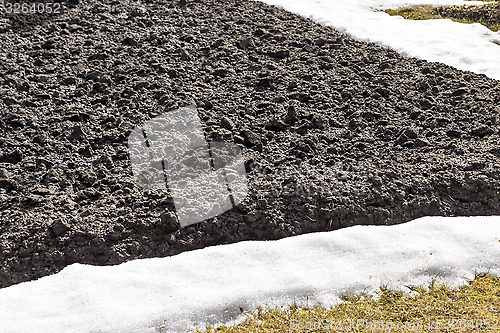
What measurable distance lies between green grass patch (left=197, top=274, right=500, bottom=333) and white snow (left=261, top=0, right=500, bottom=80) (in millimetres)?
2842

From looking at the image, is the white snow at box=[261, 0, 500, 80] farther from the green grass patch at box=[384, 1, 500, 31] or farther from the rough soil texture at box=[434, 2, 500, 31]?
the rough soil texture at box=[434, 2, 500, 31]

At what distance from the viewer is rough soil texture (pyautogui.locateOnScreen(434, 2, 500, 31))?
19.8ft

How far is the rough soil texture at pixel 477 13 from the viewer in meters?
6.03

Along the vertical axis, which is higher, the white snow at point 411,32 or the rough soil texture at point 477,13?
the rough soil texture at point 477,13

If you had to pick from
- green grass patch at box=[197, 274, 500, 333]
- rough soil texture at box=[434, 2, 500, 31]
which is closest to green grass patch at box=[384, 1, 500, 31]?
rough soil texture at box=[434, 2, 500, 31]

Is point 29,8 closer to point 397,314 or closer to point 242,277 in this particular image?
point 242,277

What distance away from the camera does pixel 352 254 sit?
272 centimetres

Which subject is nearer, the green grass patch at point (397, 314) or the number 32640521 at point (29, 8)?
the green grass patch at point (397, 314)

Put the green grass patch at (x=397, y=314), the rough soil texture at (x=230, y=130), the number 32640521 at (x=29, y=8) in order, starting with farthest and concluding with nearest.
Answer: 1. the number 32640521 at (x=29, y=8)
2. the rough soil texture at (x=230, y=130)
3. the green grass patch at (x=397, y=314)

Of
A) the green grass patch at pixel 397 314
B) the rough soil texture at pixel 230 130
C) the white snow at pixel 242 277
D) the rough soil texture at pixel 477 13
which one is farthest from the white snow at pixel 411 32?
the green grass patch at pixel 397 314

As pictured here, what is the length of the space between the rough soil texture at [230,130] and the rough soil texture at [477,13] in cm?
219

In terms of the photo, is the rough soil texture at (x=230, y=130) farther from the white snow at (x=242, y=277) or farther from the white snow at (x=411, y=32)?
the white snow at (x=411, y=32)

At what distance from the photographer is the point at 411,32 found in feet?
18.1

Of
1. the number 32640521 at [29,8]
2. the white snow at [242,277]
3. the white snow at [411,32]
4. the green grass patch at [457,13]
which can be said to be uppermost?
the green grass patch at [457,13]
